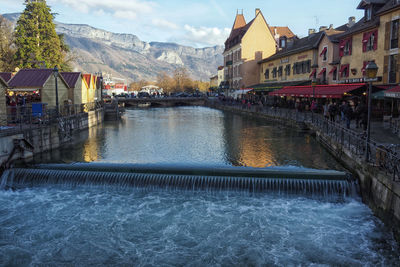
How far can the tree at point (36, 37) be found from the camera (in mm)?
51656

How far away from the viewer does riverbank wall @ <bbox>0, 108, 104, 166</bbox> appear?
18.3 meters

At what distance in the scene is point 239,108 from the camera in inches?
2194

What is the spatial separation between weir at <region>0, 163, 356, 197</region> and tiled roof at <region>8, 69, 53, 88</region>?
14947mm

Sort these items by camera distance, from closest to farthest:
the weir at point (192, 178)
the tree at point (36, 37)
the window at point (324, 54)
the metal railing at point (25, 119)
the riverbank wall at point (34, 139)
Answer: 1. the weir at point (192, 178)
2. the riverbank wall at point (34, 139)
3. the metal railing at point (25, 119)
4. the window at point (324, 54)
5. the tree at point (36, 37)

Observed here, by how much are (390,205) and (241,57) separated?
62.6 metres

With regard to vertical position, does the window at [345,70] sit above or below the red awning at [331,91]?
above

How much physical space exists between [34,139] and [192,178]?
11.5m

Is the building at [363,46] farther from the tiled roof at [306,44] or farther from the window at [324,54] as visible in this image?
the tiled roof at [306,44]

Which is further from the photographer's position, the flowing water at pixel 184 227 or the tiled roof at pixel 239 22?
the tiled roof at pixel 239 22

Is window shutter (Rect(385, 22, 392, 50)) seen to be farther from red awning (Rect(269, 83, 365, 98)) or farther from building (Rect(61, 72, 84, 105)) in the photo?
building (Rect(61, 72, 84, 105))

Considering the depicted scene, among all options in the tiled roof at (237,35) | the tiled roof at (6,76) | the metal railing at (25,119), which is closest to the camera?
the metal railing at (25,119)

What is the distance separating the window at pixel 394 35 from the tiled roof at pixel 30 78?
29211 millimetres

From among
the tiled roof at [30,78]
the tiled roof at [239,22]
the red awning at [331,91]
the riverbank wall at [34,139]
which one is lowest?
the riverbank wall at [34,139]

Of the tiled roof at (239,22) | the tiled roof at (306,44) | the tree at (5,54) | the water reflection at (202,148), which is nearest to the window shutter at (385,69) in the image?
the water reflection at (202,148)
